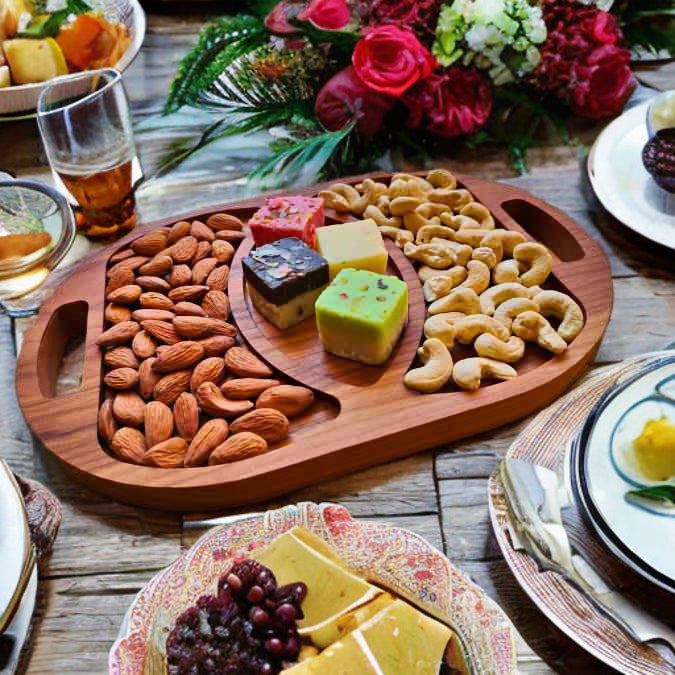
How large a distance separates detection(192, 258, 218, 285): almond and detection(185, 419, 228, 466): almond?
303 millimetres

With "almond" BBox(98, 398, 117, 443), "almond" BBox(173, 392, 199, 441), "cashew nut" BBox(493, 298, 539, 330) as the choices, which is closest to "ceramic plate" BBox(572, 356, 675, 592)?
"cashew nut" BBox(493, 298, 539, 330)

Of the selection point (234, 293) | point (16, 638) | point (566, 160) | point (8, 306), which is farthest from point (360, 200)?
point (16, 638)

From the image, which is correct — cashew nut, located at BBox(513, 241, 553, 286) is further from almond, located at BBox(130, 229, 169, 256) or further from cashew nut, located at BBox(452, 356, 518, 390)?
almond, located at BBox(130, 229, 169, 256)

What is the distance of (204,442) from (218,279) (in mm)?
328

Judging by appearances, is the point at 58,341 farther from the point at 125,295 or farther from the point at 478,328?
the point at 478,328

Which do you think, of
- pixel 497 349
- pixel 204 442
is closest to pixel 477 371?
pixel 497 349

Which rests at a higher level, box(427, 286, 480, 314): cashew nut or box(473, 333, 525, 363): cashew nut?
box(427, 286, 480, 314): cashew nut

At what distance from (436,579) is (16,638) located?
0.46 m

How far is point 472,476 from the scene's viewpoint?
43.9 inches

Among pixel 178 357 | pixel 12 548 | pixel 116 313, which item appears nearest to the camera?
pixel 12 548

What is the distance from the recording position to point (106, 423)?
112 cm

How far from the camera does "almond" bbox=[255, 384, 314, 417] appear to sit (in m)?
1.14

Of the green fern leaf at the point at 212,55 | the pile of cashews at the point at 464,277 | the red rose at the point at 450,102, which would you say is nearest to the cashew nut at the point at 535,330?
the pile of cashews at the point at 464,277

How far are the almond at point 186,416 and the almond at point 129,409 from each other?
1.9 inches
